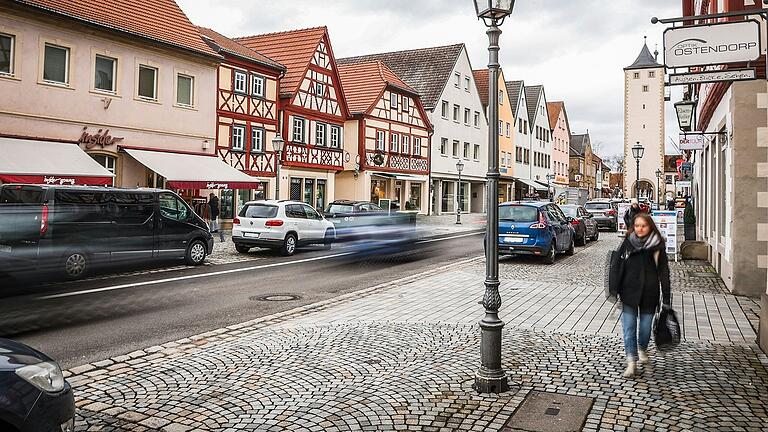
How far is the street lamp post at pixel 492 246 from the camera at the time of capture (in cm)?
551

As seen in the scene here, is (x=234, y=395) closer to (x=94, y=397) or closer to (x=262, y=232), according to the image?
(x=94, y=397)

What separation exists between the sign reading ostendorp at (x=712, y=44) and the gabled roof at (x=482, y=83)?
4668 centimetres

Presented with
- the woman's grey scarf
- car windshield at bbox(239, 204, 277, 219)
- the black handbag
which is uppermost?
car windshield at bbox(239, 204, 277, 219)

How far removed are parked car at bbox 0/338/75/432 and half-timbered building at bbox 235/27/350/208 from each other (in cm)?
2850

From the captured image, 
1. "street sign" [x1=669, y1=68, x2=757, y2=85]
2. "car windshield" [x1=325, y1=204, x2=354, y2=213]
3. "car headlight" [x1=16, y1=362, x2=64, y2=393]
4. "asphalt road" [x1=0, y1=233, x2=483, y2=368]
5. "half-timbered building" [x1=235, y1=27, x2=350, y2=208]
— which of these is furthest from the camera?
"half-timbered building" [x1=235, y1=27, x2=350, y2=208]

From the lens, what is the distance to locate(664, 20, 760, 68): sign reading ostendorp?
316 inches

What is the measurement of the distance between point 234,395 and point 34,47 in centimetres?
1942

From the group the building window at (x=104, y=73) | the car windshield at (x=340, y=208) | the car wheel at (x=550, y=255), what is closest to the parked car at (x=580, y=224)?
the car wheel at (x=550, y=255)

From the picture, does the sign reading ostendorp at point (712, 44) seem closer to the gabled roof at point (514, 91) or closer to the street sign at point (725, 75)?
the street sign at point (725, 75)

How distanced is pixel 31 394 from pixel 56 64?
2102 cm

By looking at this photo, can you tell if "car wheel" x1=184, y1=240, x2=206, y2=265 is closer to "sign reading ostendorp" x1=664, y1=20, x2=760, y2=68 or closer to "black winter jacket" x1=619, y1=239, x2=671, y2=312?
"sign reading ostendorp" x1=664, y1=20, x2=760, y2=68

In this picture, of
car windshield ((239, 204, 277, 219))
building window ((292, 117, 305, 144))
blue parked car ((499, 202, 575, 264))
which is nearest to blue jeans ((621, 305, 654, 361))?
blue parked car ((499, 202, 575, 264))

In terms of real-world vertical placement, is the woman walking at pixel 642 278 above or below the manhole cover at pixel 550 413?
above

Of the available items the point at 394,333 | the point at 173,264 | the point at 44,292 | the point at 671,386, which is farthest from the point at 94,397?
the point at 173,264
